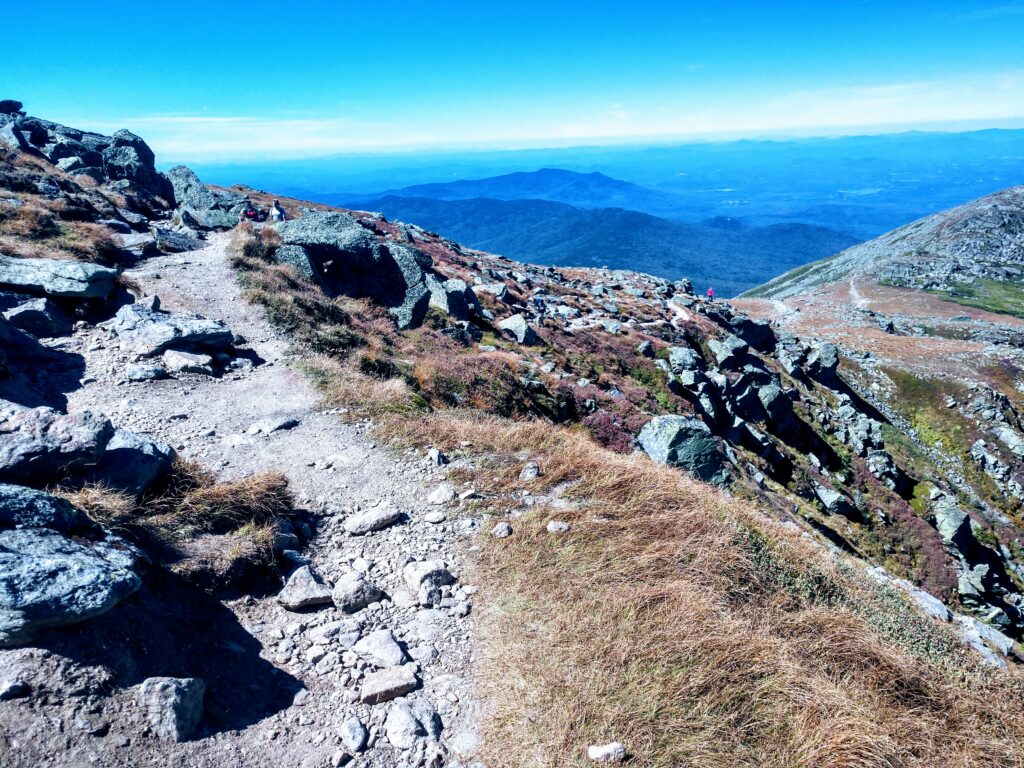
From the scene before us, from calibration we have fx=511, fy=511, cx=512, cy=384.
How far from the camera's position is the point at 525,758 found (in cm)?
498

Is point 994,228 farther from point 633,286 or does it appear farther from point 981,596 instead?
point 981,596

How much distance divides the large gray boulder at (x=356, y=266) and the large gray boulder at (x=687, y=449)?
1332 centimetres

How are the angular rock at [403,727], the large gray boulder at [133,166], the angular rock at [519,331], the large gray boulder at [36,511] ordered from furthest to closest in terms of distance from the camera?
the large gray boulder at [133,166]
the angular rock at [519,331]
the large gray boulder at [36,511]
the angular rock at [403,727]

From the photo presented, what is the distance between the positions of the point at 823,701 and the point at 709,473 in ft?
36.7

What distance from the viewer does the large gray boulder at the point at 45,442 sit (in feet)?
22.3

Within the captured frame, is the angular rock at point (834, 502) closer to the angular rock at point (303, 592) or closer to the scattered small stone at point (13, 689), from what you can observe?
the angular rock at point (303, 592)

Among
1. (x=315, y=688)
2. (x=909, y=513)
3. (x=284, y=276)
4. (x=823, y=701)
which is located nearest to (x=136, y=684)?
(x=315, y=688)

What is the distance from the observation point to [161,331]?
560 inches

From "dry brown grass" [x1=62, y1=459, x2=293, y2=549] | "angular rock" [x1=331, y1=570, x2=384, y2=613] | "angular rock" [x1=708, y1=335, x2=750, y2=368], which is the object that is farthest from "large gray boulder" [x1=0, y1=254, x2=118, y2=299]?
"angular rock" [x1=708, y1=335, x2=750, y2=368]

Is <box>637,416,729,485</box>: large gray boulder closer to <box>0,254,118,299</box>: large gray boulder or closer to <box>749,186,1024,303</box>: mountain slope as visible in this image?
<box>0,254,118,299</box>: large gray boulder

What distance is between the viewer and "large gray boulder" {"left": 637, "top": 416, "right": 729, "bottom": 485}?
53.1ft

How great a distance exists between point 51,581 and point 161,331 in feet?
37.3

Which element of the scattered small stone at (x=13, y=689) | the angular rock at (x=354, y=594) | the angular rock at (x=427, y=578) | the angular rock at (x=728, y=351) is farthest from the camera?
the angular rock at (x=728, y=351)

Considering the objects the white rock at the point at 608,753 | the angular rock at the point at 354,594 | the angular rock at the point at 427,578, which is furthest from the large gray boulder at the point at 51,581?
the white rock at the point at 608,753
